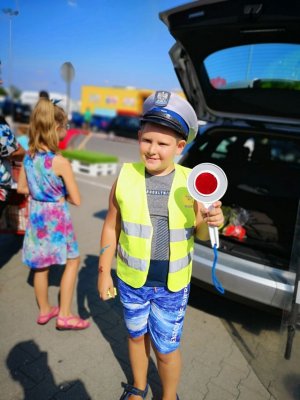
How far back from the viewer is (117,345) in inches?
96.4

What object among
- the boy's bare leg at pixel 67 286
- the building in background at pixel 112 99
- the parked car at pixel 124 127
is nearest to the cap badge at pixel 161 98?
the boy's bare leg at pixel 67 286

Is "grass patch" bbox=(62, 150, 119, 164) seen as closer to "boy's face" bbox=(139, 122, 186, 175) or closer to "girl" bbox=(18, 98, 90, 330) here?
"girl" bbox=(18, 98, 90, 330)

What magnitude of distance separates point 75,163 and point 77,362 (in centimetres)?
690

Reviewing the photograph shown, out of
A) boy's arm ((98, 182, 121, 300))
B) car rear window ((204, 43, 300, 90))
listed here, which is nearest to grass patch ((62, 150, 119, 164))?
car rear window ((204, 43, 300, 90))

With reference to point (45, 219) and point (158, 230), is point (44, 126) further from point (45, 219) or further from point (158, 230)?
point (158, 230)

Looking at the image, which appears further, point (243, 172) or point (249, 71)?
point (243, 172)

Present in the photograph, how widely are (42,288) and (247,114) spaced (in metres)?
2.67

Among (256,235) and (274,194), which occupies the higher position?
(274,194)

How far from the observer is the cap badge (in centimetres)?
151

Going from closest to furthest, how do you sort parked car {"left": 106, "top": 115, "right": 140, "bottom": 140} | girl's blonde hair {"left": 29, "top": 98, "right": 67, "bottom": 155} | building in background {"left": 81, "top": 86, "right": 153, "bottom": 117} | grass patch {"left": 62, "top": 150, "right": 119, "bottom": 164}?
girl's blonde hair {"left": 29, "top": 98, "right": 67, "bottom": 155} < grass patch {"left": 62, "top": 150, "right": 119, "bottom": 164} < parked car {"left": 106, "top": 115, "right": 140, "bottom": 140} < building in background {"left": 81, "top": 86, "right": 153, "bottom": 117}

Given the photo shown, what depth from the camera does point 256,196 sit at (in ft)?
12.4

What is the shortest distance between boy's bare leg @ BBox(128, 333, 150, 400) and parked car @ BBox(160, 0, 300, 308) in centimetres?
75

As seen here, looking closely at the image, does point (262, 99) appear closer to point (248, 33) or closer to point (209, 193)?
point (248, 33)

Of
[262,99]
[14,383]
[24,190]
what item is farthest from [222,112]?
[14,383]
